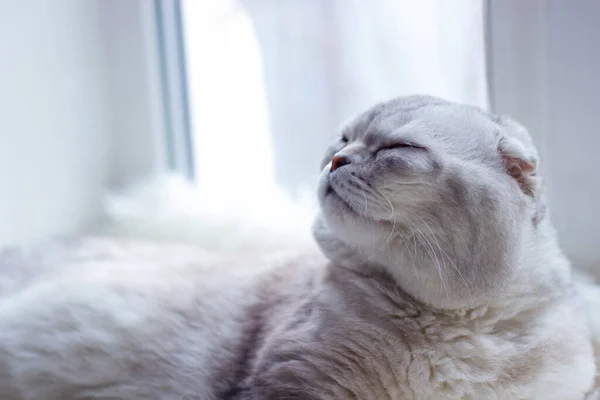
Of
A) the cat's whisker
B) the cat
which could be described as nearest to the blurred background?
the cat

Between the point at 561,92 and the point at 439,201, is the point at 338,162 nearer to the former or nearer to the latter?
the point at 439,201

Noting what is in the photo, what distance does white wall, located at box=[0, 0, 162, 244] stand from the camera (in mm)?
1404

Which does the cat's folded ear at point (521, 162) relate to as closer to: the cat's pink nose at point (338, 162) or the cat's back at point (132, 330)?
the cat's pink nose at point (338, 162)

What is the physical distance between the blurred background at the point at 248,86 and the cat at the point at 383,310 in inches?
13.7

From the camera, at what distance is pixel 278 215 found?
4.52 feet

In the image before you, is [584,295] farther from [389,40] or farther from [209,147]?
[209,147]

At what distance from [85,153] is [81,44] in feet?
0.91

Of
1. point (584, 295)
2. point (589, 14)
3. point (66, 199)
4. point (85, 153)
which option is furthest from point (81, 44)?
point (584, 295)

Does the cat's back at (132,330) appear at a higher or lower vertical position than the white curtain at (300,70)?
lower

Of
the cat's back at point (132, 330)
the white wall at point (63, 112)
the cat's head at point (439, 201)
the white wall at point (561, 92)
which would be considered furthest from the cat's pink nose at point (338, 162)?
the white wall at point (63, 112)

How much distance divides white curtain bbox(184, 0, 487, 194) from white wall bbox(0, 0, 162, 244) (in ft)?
0.58

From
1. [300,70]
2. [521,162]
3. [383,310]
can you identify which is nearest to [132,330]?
[383,310]

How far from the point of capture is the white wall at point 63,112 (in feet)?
4.61

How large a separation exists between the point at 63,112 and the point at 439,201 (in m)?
1.10
